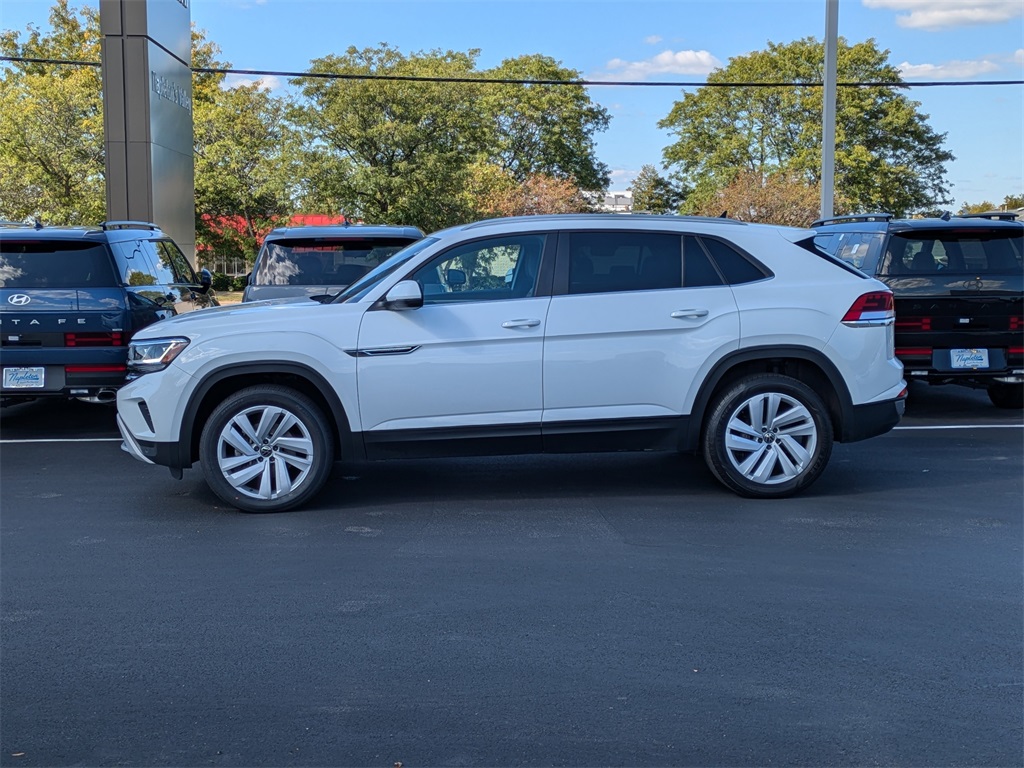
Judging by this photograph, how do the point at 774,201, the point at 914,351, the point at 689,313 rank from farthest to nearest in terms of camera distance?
1. the point at 774,201
2. the point at 914,351
3. the point at 689,313

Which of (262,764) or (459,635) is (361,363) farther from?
(262,764)

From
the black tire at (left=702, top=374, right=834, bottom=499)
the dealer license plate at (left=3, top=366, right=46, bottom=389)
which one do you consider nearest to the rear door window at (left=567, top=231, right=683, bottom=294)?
the black tire at (left=702, top=374, right=834, bottom=499)

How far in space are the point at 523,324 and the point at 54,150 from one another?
111 feet

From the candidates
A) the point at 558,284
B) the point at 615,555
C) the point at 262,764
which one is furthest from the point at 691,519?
the point at 262,764

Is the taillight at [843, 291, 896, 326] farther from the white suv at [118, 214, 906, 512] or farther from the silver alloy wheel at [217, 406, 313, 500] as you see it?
the silver alloy wheel at [217, 406, 313, 500]

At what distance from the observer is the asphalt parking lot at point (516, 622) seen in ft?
12.2

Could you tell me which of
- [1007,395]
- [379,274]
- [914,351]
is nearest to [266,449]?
[379,274]

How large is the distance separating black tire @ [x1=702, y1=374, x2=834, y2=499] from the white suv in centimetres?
1

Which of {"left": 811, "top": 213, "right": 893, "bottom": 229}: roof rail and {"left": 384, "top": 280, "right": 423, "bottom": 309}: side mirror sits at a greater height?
{"left": 811, "top": 213, "right": 893, "bottom": 229}: roof rail

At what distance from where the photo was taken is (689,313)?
6980 millimetres

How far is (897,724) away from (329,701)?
6.69 feet

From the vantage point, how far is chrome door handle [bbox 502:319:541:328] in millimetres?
6836

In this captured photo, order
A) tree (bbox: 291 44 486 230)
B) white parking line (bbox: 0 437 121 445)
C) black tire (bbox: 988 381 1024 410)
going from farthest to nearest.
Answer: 1. tree (bbox: 291 44 486 230)
2. black tire (bbox: 988 381 1024 410)
3. white parking line (bbox: 0 437 121 445)

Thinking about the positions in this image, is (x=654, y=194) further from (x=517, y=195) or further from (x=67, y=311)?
(x=67, y=311)
